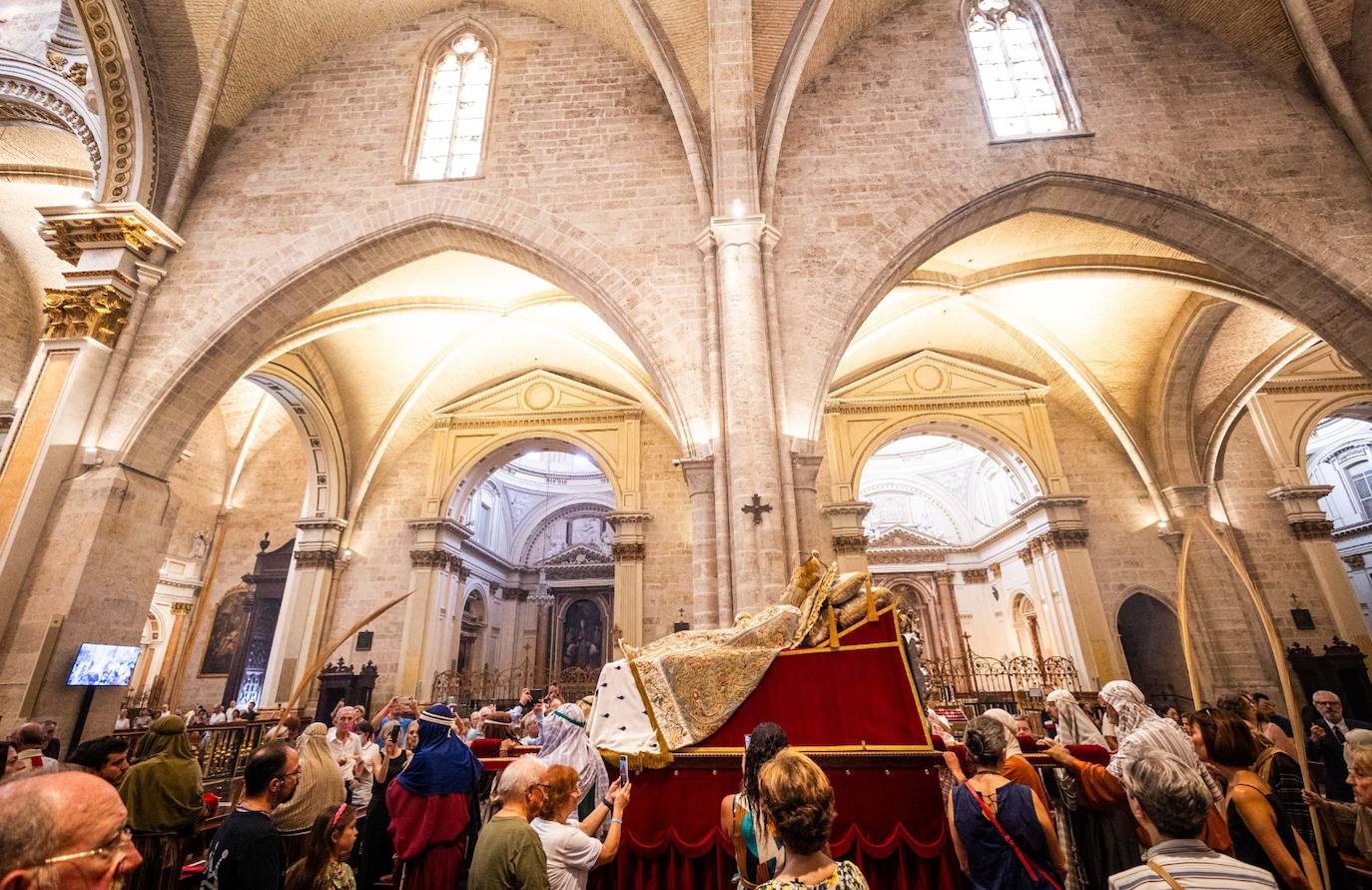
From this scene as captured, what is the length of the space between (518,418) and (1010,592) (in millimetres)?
14244

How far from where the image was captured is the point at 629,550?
46.0 ft

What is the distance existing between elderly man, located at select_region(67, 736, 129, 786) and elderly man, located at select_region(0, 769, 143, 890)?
8.45 ft

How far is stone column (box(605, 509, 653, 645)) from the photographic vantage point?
1342cm

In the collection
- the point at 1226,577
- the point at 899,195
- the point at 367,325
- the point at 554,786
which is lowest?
the point at 554,786

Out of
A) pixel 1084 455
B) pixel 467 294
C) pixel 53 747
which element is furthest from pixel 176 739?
pixel 1084 455

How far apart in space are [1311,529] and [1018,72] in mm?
11182

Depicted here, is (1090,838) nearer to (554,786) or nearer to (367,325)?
(554,786)

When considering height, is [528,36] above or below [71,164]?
above

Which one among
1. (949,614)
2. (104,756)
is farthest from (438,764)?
(949,614)

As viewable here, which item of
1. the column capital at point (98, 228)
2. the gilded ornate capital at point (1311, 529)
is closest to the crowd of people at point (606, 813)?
the column capital at point (98, 228)

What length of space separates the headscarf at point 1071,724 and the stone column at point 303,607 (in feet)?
44.8

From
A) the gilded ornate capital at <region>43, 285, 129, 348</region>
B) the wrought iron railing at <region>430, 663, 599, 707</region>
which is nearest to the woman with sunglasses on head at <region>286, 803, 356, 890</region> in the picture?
the gilded ornate capital at <region>43, 285, 129, 348</region>

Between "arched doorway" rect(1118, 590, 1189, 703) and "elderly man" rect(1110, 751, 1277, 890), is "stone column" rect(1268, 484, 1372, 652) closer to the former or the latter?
"arched doorway" rect(1118, 590, 1189, 703)

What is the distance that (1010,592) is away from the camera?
18438 mm
